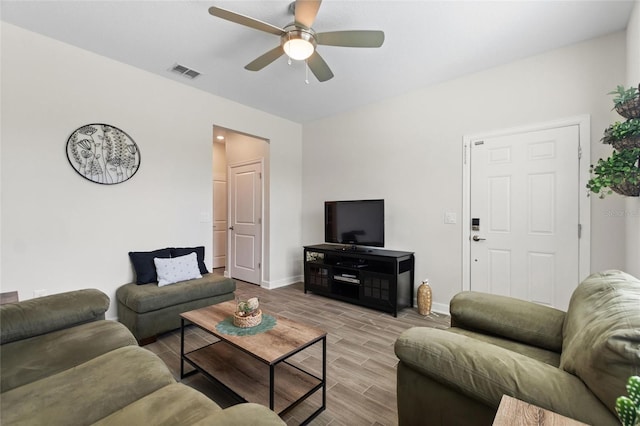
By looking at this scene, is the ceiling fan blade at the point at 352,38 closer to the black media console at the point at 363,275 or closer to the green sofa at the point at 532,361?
the green sofa at the point at 532,361

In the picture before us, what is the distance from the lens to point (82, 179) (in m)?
2.71

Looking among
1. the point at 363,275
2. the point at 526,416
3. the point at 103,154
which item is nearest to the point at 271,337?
the point at 526,416

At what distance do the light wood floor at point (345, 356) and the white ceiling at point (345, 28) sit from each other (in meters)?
2.79

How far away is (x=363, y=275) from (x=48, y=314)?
2.89 metres

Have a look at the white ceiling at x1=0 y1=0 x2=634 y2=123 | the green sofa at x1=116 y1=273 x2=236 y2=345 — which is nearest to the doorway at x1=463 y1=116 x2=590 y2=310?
the white ceiling at x1=0 y1=0 x2=634 y2=123

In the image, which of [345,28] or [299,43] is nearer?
[299,43]

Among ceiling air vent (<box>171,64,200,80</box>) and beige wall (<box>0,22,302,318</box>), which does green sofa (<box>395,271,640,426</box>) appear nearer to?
beige wall (<box>0,22,302,318</box>)

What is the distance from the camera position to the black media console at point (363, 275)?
3.28 metres

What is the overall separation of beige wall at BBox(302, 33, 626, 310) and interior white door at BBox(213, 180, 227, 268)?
2367 millimetres

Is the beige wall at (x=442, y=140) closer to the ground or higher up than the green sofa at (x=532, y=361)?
higher up

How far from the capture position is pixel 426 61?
285 cm

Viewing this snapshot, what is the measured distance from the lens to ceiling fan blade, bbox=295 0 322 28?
5.80ft

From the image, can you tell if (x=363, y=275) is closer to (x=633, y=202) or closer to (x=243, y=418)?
(x=633, y=202)

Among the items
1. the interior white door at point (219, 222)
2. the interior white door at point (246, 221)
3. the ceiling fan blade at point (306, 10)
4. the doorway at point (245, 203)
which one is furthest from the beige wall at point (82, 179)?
the interior white door at point (219, 222)
